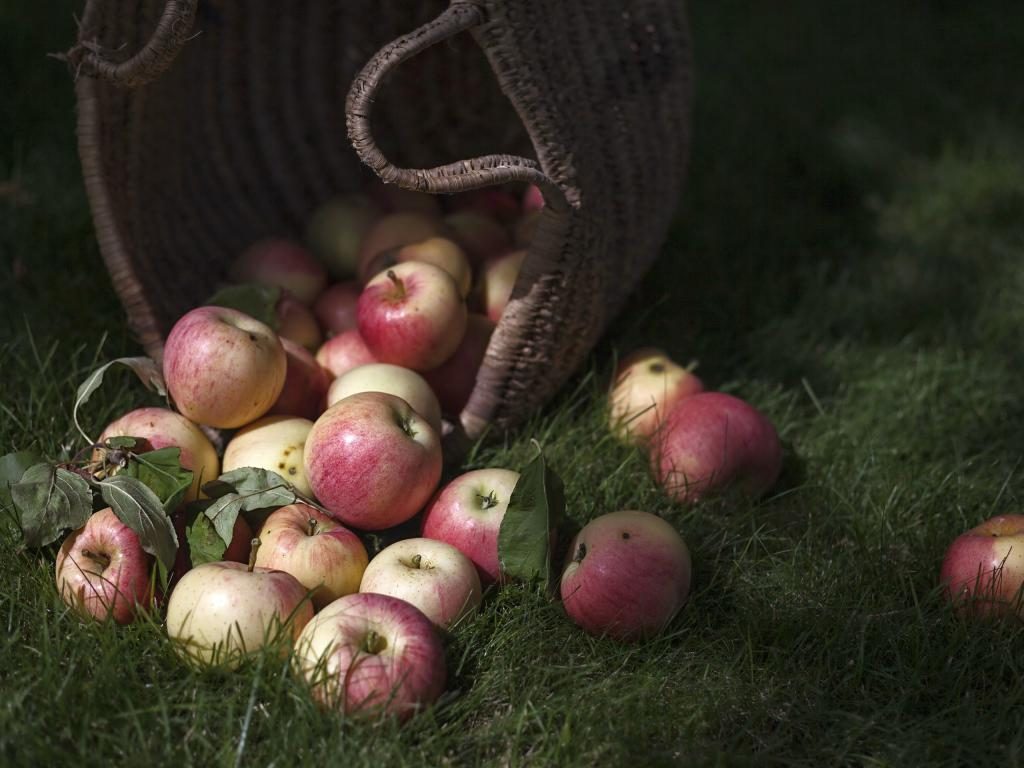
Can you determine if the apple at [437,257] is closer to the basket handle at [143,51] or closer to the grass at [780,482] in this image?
the grass at [780,482]

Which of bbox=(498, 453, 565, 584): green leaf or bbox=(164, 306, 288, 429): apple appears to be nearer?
bbox=(498, 453, 565, 584): green leaf

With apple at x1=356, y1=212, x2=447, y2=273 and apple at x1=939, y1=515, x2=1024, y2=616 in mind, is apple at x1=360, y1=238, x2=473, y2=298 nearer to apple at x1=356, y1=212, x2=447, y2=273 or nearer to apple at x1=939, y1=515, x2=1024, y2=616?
apple at x1=356, y1=212, x2=447, y2=273

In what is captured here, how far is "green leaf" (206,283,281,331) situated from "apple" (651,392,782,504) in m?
0.85

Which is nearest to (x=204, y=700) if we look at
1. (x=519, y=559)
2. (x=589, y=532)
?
(x=519, y=559)

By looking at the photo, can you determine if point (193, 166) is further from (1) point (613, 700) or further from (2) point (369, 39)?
(1) point (613, 700)

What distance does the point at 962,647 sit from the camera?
181 centimetres

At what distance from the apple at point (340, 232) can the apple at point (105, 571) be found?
1114 mm

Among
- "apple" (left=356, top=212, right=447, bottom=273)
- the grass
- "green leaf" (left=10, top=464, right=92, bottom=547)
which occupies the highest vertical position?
"green leaf" (left=10, top=464, right=92, bottom=547)

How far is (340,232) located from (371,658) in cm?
143

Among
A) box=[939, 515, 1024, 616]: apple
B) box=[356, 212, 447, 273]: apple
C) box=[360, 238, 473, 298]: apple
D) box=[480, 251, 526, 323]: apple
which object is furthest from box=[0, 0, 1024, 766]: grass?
box=[356, 212, 447, 273]: apple

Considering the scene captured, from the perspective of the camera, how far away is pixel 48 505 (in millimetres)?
1763

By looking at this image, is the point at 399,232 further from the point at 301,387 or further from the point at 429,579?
the point at 429,579

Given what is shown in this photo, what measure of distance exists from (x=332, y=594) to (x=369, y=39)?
5.47 ft

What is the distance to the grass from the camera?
1585 millimetres
